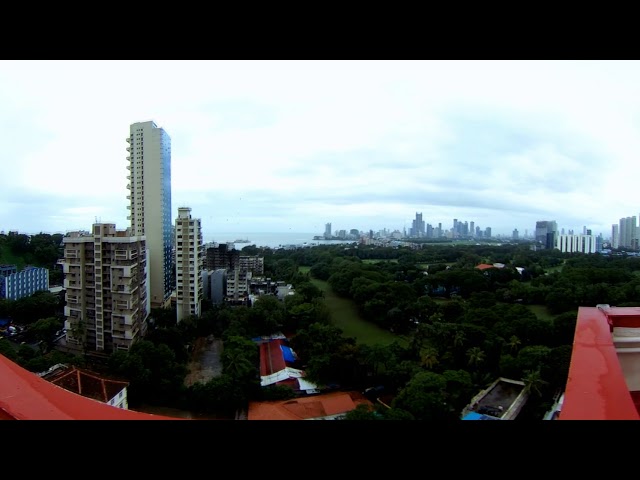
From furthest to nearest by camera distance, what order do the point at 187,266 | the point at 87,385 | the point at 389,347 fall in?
1. the point at 187,266
2. the point at 389,347
3. the point at 87,385

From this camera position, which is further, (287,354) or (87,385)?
(287,354)

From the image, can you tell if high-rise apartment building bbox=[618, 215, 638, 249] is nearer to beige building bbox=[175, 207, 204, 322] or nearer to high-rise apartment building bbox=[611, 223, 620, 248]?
high-rise apartment building bbox=[611, 223, 620, 248]

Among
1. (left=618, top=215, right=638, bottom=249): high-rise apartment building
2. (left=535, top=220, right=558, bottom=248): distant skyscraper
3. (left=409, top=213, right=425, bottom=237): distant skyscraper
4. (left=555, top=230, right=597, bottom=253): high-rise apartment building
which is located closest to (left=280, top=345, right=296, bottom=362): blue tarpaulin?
(left=618, top=215, right=638, bottom=249): high-rise apartment building

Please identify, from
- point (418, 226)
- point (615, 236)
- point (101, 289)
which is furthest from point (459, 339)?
point (418, 226)

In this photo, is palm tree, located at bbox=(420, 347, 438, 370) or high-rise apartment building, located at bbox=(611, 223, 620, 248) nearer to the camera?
palm tree, located at bbox=(420, 347, 438, 370)

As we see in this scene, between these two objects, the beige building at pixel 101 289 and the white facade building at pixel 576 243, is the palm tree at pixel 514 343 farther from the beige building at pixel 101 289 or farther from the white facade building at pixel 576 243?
the white facade building at pixel 576 243

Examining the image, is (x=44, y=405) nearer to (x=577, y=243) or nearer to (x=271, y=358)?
(x=271, y=358)
